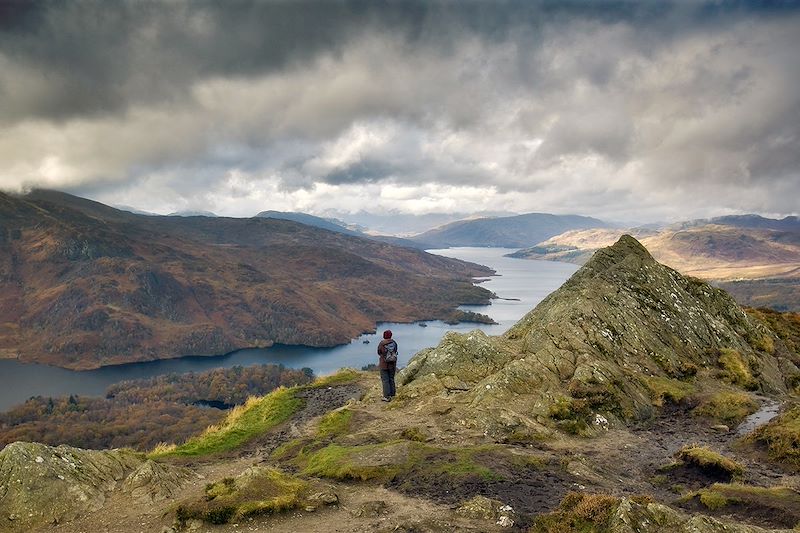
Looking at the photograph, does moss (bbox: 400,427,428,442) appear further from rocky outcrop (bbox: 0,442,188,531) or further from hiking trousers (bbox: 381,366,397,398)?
rocky outcrop (bbox: 0,442,188,531)

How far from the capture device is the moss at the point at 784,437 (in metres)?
20.2

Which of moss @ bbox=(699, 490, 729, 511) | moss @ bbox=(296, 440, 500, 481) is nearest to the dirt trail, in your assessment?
moss @ bbox=(296, 440, 500, 481)

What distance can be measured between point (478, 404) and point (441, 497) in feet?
38.4

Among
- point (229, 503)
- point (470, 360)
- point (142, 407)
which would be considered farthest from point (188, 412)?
point (229, 503)

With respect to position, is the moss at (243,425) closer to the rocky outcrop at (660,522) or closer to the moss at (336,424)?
the moss at (336,424)

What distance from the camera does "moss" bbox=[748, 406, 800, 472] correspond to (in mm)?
20236

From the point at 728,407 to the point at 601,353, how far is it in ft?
26.7

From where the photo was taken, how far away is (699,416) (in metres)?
27.5

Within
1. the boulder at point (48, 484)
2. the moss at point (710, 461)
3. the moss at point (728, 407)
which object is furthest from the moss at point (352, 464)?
the moss at point (728, 407)

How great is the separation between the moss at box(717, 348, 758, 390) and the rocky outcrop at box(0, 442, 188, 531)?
3583cm

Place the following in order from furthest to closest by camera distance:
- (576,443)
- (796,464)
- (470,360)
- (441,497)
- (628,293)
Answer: (628,293), (470,360), (576,443), (796,464), (441,497)

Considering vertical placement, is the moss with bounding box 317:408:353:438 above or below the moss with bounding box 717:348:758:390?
below

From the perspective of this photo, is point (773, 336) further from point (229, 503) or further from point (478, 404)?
point (229, 503)

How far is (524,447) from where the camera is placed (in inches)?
906
